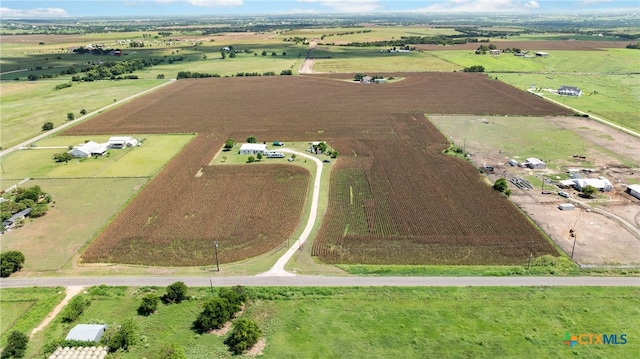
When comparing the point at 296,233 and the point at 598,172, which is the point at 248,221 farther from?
the point at 598,172

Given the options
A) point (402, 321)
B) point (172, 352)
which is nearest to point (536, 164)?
point (402, 321)

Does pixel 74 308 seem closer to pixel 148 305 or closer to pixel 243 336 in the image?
pixel 148 305

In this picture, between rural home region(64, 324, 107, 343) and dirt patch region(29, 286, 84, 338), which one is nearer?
rural home region(64, 324, 107, 343)

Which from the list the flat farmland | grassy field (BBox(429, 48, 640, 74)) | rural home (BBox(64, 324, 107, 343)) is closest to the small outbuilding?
the flat farmland

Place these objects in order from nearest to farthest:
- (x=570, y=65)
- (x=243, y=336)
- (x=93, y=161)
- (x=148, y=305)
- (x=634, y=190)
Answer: (x=243, y=336) < (x=148, y=305) < (x=634, y=190) < (x=93, y=161) < (x=570, y=65)

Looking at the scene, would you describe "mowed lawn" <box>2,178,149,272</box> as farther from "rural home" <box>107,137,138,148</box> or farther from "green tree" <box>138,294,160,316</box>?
"rural home" <box>107,137,138,148</box>

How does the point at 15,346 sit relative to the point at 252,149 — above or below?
below
